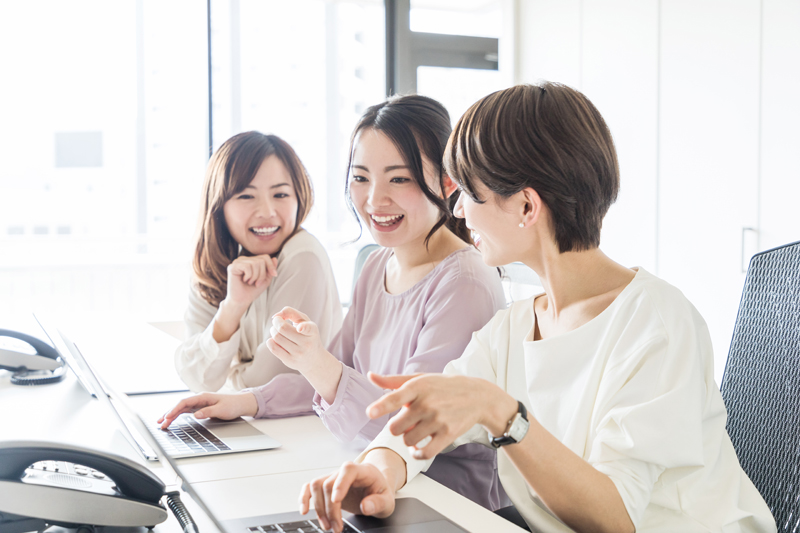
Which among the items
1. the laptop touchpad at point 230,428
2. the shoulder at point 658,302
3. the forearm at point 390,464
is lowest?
the laptop touchpad at point 230,428

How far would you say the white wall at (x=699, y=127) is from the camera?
8.36 feet

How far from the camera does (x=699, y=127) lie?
2885mm

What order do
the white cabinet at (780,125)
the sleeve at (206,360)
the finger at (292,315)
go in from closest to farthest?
the finger at (292,315), the sleeve at (206,360), the white cabinet at (780,125)

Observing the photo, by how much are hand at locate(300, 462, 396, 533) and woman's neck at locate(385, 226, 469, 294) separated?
601 millimetres

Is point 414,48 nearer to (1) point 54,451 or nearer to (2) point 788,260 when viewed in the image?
(2) point 788,260

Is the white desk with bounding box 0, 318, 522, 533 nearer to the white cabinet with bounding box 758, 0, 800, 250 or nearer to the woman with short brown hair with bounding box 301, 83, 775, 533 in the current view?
the woman with short brown hair with bounding box 301, 83, 775, 533

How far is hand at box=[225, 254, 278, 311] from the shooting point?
1.71 metres

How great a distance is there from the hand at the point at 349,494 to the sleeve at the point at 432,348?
285 mm

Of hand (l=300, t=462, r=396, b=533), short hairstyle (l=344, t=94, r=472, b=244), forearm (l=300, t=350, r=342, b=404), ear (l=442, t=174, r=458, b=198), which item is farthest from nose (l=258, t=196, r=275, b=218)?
hand (l=300, t=462, r=396, b=533)

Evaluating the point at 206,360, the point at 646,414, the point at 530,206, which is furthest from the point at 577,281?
the point at 206,360

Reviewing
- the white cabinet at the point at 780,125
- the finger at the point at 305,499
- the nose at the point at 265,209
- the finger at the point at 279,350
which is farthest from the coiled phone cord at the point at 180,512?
the white cabinet at the point at 780,125

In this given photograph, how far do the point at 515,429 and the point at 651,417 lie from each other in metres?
0.19

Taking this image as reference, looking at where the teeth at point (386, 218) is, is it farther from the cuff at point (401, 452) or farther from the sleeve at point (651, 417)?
the sleeve at point (651, 417)

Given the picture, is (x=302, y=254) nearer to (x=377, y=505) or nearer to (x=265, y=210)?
(x=265, y=210)
